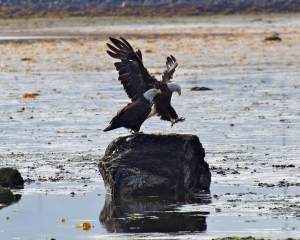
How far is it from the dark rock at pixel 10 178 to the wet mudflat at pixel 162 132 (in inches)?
6.1

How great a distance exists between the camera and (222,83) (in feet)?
70.0

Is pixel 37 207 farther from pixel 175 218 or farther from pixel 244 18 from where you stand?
pixel 244 18

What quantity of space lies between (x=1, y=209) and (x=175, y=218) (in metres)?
1.84

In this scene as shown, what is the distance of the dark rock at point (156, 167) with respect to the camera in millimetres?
9469

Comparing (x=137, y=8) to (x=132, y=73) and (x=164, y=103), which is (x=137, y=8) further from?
(x=164, y=103)

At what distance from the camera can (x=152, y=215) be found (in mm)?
8453

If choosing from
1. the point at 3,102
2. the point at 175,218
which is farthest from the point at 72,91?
the point at 175,218

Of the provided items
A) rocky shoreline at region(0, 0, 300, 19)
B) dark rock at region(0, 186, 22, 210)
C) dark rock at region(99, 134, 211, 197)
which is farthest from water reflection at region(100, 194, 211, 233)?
rocky shoreline at region(0, 0, 300, 19)

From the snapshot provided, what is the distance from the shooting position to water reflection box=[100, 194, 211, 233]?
7910 mm

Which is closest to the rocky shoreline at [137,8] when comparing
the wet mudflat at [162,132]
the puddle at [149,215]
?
the wet mudflat at [162,132]

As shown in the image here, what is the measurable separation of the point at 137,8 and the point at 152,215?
66.8 m

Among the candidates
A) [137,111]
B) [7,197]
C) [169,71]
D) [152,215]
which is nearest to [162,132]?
[169,71]

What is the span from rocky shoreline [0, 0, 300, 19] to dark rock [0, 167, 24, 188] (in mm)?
58634

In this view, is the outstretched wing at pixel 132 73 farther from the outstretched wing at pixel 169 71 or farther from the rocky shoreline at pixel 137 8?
the rocky shoreline at pixel 137 8
